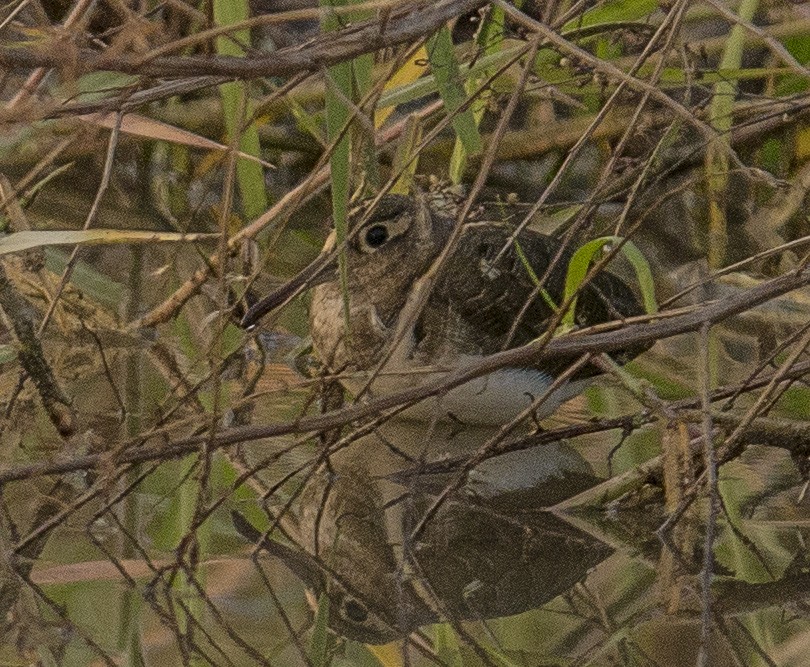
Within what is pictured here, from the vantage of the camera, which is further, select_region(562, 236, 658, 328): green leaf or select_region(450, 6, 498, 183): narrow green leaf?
select_region(450, 6, 498, 183): narrow green leaf

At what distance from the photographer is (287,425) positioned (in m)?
2.26

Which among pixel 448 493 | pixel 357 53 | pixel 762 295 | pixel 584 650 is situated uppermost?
pixel 357 53

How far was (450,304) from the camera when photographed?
310 centimetres

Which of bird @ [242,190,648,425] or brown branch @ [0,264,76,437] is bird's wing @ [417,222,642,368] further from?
brown branch @ [0,264,76,437]

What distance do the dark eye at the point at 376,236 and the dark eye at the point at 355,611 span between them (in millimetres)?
1134

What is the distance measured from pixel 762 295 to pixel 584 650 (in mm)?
520

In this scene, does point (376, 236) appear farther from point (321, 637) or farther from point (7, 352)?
point (321, 637)

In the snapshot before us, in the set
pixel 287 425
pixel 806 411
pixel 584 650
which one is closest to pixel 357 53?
pixel 287 425

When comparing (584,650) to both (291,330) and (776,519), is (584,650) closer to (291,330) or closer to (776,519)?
(776,519)

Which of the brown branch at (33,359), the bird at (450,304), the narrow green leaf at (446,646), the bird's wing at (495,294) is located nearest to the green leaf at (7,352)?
the brown branch at (33,359)

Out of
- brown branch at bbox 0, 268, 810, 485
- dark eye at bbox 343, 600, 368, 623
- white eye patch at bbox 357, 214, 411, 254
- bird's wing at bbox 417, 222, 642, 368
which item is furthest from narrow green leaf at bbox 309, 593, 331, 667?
white eye patch at bbox 357, 214, 411, 254

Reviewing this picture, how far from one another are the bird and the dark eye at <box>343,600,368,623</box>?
26.9 inches

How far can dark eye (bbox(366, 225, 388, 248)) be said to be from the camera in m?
3.26

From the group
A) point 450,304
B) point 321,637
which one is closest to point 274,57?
point 321,637
